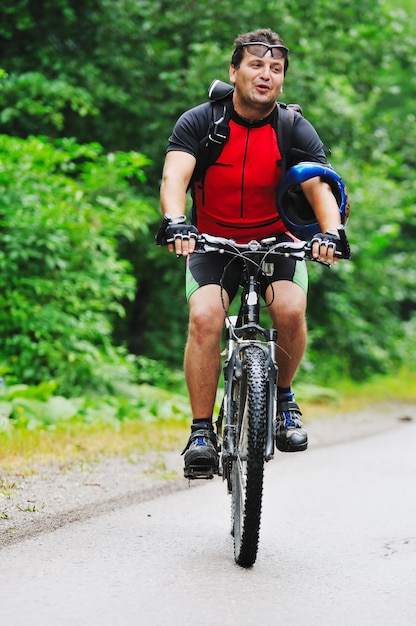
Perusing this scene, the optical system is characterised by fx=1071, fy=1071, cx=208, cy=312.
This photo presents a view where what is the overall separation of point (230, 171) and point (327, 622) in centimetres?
220

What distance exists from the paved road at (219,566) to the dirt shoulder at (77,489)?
0.13 m

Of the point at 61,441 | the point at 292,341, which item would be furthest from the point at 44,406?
the point at 292,341

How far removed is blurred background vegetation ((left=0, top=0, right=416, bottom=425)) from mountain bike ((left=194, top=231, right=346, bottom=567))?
3.92 metres

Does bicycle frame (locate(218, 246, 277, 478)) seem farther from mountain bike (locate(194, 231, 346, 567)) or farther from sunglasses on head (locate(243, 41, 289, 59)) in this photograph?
sunglasses on head (locate(243, 41, 289, 59))

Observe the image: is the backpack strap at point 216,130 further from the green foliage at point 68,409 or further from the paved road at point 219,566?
the green foliage at point 68,409

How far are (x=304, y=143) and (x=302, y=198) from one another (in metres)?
0.26

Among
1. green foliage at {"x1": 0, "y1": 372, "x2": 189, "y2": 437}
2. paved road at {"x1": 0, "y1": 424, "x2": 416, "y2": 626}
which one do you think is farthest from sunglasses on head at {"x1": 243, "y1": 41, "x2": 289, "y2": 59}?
green foliage at {"x1": 0, "y1": 372, "x2": 189, "y2": 437}

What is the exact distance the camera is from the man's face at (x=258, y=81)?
16.1ft

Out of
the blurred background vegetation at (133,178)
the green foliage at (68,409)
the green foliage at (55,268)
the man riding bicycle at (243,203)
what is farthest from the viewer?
the blurred background vegetation at (133,178)

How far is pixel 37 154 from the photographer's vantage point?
32.0 ft

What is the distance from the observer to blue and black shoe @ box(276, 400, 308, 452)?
4715mm

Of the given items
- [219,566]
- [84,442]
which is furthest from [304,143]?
[84,442]

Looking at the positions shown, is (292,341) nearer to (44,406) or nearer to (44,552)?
(44,552)

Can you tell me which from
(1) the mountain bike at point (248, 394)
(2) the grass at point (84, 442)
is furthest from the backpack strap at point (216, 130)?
(2) the grass at point (84, 442)
